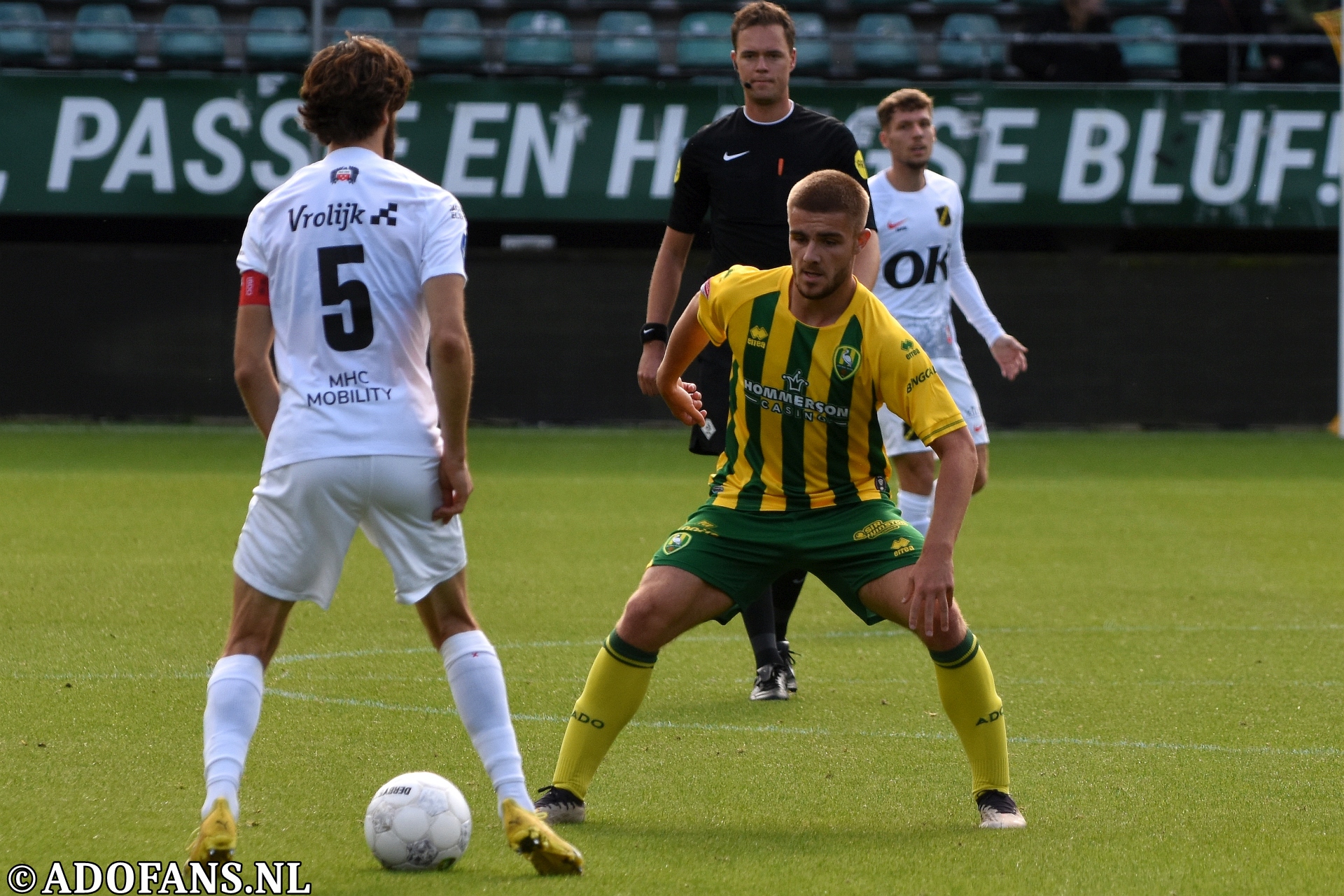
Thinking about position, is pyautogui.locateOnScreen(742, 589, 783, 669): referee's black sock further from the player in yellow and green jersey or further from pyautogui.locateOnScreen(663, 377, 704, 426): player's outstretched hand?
the player in yellow and green jersey

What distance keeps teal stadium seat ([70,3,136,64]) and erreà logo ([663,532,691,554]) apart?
45.4ft

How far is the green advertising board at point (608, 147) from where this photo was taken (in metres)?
16.5

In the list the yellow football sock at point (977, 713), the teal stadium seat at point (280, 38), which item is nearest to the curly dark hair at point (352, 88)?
the yellow football sock at point (977, 713)

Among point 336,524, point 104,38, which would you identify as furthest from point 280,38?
point 336,524

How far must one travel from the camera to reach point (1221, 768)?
5.07 meters

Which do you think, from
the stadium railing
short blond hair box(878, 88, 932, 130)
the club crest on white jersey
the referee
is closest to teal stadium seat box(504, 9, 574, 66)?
the stadium railing

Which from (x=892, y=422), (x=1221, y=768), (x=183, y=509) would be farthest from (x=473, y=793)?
(x=183, y=509)

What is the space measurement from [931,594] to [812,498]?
0.46 m

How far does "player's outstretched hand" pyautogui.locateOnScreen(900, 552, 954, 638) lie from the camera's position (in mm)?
4172

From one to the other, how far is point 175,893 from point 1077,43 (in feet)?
48.4

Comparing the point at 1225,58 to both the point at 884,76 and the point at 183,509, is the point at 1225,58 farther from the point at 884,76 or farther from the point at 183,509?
the point at 183,509

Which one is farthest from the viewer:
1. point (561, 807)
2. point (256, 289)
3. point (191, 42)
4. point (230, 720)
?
point (191, 42)

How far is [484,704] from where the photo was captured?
3947 mm

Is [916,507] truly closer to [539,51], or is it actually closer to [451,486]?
[451,486]
